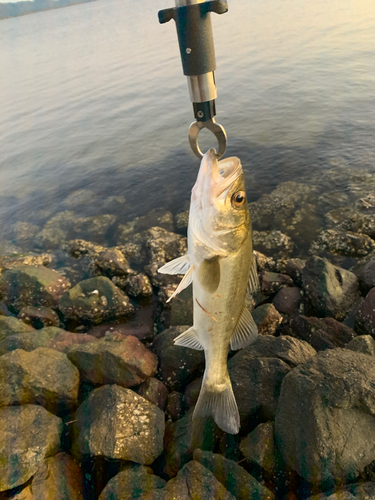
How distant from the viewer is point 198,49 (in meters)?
3.05

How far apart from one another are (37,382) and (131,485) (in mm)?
2322

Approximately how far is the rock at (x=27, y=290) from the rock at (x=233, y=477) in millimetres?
6026

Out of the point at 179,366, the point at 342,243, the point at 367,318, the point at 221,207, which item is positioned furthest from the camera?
the point at 342,243

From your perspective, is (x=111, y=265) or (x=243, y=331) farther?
(x=111, y=265)

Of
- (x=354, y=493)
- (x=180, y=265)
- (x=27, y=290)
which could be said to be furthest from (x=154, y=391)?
(x=27, y=290)

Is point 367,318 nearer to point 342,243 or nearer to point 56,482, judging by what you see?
point 342,243

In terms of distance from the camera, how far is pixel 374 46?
30.6 metres

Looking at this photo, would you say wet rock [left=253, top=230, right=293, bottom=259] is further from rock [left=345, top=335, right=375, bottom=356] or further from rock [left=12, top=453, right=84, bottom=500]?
rock [left=12, top=453, right=84, bottom=500]

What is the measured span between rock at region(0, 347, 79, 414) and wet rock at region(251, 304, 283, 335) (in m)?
3.80

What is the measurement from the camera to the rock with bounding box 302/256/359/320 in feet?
25.0

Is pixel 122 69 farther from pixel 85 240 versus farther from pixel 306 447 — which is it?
pixel 306 447

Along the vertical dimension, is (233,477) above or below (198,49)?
below

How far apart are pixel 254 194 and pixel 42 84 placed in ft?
104

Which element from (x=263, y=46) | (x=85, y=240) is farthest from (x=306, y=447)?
(x=263, y=46)
